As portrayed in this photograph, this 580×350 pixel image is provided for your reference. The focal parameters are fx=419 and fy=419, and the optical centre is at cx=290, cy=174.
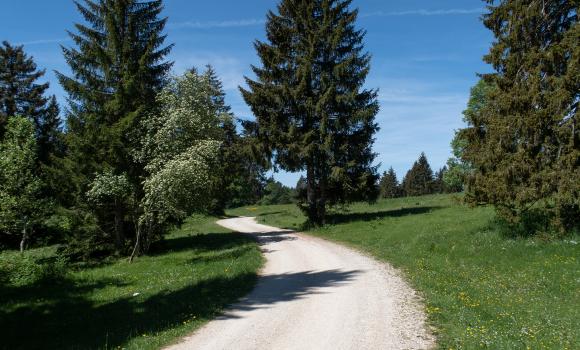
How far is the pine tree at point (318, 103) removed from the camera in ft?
96.9

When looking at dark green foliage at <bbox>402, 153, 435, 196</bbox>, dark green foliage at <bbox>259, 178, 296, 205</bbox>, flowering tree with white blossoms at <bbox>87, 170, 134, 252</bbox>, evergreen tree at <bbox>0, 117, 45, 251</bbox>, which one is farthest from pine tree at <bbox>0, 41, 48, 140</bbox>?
dark green foliage at <bbox>402, 153, 435, 196</bbox>

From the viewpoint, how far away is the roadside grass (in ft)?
33.0

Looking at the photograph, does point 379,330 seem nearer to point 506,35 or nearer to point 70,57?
point 506,35

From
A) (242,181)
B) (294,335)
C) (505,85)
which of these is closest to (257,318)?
(294,335)

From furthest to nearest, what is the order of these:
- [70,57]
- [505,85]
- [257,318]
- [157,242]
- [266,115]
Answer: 1. [266,115]
2. [157,242]
3. [70,57]
4. [505,85]
5. [257,318]

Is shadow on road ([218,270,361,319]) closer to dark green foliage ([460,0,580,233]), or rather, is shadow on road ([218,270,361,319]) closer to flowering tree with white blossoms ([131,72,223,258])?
dark green foliage ([460,0,580,233])

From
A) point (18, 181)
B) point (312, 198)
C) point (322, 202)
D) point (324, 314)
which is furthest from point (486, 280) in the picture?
point (18, 181)

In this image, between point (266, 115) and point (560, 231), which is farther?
point (266, 115)

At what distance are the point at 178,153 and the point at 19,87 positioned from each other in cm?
2698

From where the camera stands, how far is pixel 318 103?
94.9ft

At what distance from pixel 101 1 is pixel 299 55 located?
1337 centimetres

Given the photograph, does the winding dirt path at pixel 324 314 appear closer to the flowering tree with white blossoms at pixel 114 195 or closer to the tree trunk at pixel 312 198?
the flowering tree with white blossoms at pixel 114 195

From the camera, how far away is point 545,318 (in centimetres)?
917

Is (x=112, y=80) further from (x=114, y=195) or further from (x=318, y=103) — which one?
(x=318, y=103)
